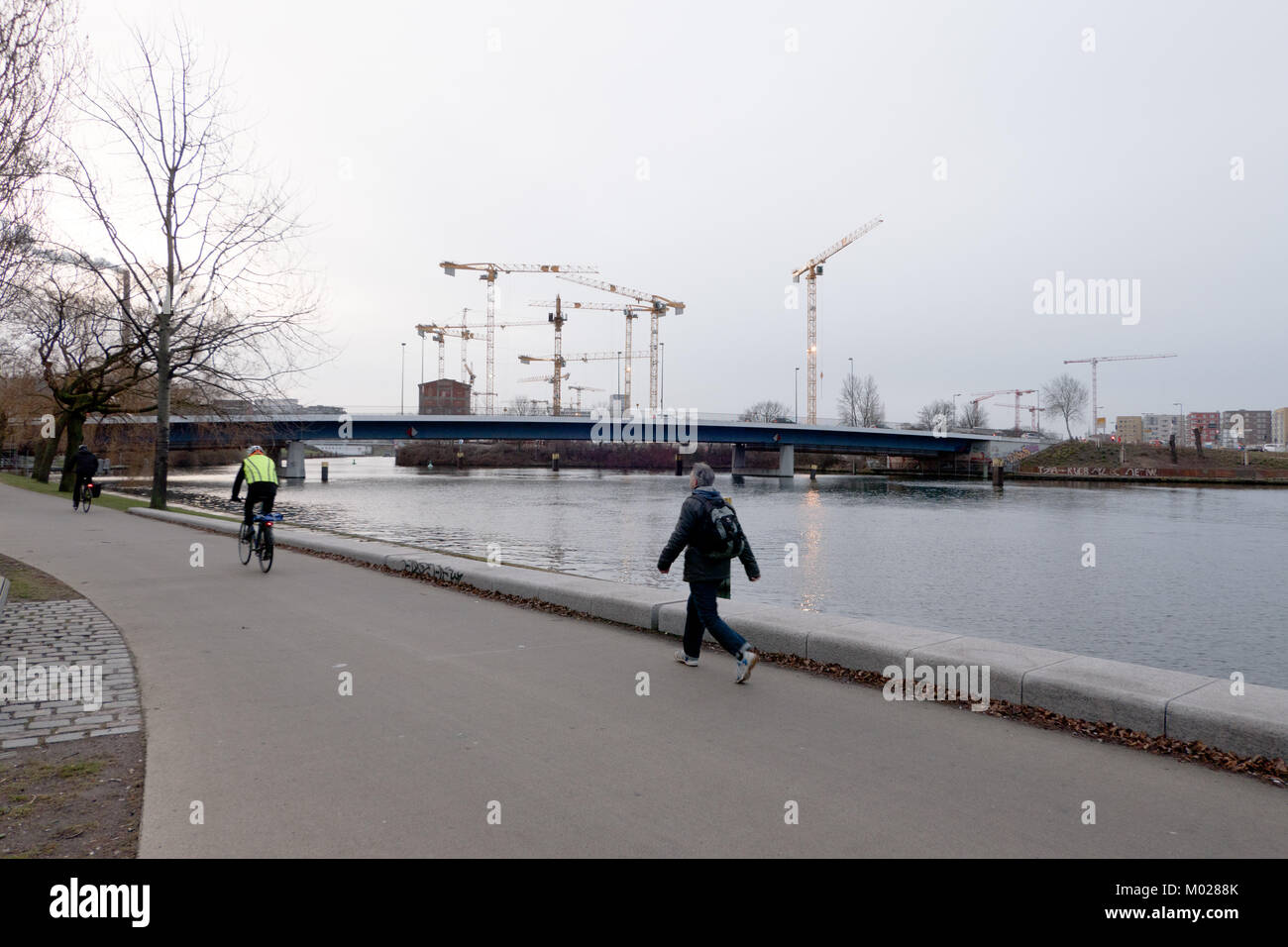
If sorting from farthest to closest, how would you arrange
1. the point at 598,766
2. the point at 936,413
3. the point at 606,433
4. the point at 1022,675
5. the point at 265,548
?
1. the point at 936,413
2. the point at 606,433
3. the point at 265,548
4. the point at 1022,675
5. the point at 598,766

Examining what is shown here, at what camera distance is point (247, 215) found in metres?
21.5

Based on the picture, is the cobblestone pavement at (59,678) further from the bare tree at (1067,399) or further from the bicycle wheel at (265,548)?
the bare tree at (1067,399)

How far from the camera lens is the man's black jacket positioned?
663 cm

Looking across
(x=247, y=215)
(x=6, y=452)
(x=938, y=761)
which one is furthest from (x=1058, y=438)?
(x=6, y=452)

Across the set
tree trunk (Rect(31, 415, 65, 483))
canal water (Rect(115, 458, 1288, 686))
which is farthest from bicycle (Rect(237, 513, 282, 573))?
tree trunk (Rect(31, 415, 65, 483))

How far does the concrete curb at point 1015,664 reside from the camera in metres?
4.83

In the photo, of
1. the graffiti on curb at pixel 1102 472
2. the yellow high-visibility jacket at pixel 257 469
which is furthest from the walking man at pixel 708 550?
the graffiti on curb at pixel 1102 472

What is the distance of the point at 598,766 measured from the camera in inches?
180

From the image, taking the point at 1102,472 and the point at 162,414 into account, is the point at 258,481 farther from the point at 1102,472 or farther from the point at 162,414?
the point at 1102,472

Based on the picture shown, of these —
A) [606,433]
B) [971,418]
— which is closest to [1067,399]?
[971,418]

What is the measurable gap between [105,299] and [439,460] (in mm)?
101051

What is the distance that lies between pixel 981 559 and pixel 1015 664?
1613 centimetres

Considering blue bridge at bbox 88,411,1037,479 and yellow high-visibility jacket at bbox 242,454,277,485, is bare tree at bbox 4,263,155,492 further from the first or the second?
blue bridge at bbox 88,411,1037,479
